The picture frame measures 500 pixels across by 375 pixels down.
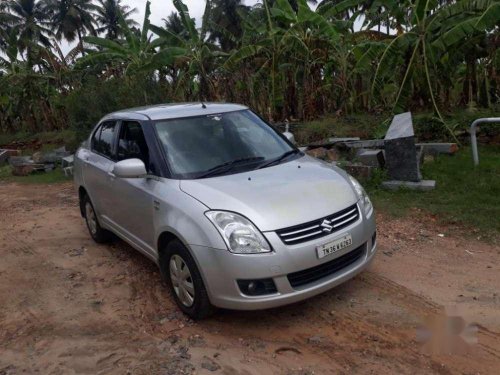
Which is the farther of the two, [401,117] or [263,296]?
[401,117]

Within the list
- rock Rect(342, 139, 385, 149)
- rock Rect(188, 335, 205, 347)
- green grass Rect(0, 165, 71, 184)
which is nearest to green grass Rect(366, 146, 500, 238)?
rock Rect(342, 139, 385, 149)

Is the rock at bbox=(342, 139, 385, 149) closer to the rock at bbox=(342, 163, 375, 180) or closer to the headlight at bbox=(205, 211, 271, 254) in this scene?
the rock at bbox=(342, 163, 375, 180)

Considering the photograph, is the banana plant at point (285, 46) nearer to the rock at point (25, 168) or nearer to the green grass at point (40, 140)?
the rock at point (25, 168)

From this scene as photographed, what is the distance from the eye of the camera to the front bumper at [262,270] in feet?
11.0

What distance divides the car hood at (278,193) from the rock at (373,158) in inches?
139

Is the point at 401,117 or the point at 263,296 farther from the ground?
the point at 401,117

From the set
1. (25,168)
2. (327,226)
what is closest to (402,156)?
(327,226)

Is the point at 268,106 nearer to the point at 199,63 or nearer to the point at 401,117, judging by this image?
the point at 199,63

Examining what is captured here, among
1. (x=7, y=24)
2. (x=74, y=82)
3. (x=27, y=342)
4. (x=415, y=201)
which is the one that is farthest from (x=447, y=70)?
(x=7, y=24)

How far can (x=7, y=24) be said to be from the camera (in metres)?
41.1

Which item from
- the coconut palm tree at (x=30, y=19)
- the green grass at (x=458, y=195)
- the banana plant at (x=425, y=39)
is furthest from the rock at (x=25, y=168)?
the coconut palm tree at (x=30, y=19)

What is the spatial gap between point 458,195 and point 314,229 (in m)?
4.00

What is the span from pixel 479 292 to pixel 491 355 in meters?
0.99

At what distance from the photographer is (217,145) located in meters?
4.47
